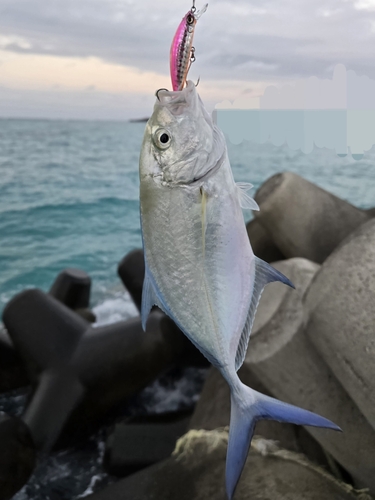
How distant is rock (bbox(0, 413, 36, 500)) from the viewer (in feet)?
7.81

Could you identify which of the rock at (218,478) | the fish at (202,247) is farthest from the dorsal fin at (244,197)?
the rock at (218,478)

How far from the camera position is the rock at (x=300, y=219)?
341 cm

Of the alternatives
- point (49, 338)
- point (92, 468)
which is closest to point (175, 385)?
point (92, 468)

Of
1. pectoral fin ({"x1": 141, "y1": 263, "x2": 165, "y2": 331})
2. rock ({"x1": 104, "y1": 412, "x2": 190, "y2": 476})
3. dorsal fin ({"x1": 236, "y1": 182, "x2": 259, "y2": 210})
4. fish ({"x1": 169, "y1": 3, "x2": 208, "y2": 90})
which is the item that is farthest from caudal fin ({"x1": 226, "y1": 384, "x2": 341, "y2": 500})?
rock ({"x1": 104, "y1": 412, "x2": 190, "y2": 476})

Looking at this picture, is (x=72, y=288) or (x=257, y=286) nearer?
(x=257, y=286)

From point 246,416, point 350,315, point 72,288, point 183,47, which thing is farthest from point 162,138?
point 72,288

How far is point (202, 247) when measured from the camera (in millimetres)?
972

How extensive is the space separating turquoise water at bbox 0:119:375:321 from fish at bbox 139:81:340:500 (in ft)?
15.2

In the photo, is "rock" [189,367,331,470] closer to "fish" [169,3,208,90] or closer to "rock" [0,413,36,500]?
"rock" [0,413,36,500]

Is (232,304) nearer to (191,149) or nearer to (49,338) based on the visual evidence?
(191,149)

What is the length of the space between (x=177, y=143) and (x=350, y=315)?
37.9 inches

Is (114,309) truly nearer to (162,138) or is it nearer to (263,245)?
(263,245)

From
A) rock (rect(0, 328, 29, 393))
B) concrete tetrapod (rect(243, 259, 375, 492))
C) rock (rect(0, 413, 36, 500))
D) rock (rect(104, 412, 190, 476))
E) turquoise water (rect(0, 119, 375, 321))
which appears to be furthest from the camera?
turquoise water (rect(0, 119, 375, 321))

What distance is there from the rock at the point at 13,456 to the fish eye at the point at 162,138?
79.1 inches
